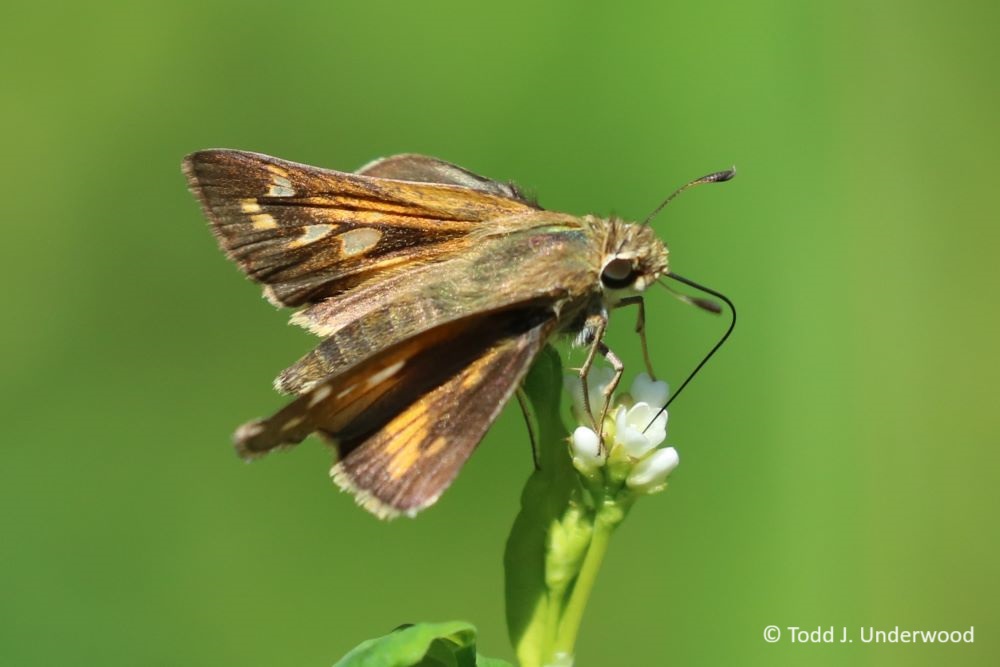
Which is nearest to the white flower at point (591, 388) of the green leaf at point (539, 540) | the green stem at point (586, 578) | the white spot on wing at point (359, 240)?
the green leaf at point (539, 540)

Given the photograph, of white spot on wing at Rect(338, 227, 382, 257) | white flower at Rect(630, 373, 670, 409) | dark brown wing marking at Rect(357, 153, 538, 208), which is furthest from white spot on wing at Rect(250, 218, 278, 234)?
white flower at Rect(630, 373, 670, 409)

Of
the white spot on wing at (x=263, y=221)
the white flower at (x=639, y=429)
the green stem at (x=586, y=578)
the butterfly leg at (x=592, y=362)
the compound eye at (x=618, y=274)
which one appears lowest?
the green stem at (x=586, y=578)

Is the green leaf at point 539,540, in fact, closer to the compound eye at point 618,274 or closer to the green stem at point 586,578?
the green stem at point 586,578

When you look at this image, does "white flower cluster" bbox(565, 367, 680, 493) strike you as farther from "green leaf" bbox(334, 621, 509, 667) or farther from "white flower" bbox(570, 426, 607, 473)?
"green leaf" bbox(334, 621, 509, 667)

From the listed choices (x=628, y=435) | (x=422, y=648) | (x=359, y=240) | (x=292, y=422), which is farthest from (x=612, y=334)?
(x=422, y=648)

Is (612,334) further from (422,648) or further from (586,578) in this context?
(422,648)
